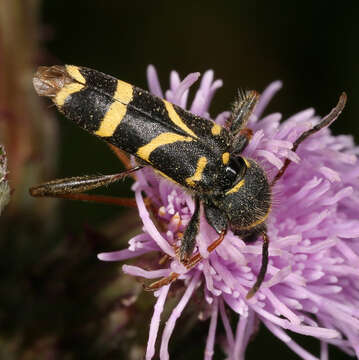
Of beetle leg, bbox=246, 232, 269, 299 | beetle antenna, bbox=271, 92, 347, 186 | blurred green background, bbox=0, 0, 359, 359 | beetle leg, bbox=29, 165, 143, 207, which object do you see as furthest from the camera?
blurred green background, bbox=0, 0, 359, 359

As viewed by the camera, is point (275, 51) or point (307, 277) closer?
point (307, 277)

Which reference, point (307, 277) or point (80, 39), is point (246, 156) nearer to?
point (307, 277)

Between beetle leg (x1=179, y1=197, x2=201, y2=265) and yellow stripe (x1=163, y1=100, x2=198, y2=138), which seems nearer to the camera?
beetle leg (x1=179, y1=197, x2=201, y2=265)

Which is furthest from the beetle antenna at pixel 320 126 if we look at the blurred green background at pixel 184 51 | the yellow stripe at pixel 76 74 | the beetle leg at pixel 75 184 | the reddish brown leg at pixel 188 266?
the blurred green background at pixel 184 51

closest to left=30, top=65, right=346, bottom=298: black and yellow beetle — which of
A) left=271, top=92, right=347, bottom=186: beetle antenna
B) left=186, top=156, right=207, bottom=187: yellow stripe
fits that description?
left=186, top=156, right=207, bottom=187: yellow stripe

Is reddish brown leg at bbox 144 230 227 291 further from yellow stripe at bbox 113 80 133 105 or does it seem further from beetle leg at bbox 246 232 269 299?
yellow stripe at bbox 113 80 133 105

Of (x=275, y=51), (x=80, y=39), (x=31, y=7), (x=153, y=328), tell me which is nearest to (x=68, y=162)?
(x=80, y=39)
